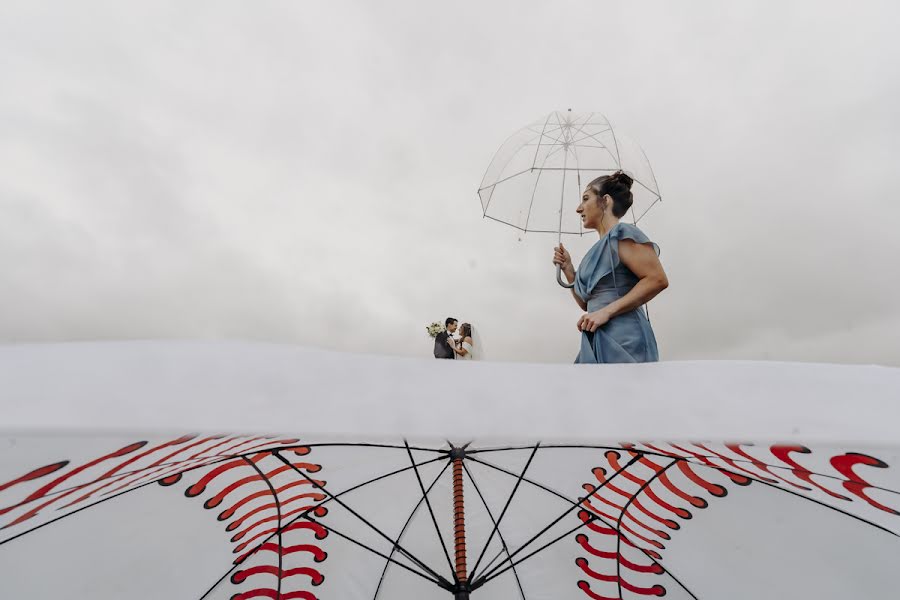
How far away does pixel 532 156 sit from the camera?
2906mm

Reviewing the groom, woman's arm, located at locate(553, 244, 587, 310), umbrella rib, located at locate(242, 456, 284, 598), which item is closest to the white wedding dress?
the groom

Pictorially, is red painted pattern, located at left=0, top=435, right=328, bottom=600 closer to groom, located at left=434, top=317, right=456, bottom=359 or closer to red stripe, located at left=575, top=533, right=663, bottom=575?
red stripe, located at left=575, top=533, right=663, bottom=575

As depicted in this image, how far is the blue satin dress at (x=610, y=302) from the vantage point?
166 centimetres

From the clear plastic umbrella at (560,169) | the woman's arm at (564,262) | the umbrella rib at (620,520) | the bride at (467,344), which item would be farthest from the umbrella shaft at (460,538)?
the bride at (467,344)

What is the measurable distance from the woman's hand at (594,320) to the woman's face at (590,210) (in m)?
0.54

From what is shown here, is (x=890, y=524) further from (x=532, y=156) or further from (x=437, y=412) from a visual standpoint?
(x=532, y=156)

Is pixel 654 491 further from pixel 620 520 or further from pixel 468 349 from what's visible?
pixel 468 349

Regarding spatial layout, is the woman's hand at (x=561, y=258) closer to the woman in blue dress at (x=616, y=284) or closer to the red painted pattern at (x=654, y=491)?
the woman in blue dress at (x=616, y=284)

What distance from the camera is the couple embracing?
516cm

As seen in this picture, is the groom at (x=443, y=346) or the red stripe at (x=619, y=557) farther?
the groom at (x=443, y=346)

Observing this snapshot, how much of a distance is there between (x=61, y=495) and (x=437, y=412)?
67 centimetres

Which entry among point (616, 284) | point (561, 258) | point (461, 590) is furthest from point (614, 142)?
point (461, 590)

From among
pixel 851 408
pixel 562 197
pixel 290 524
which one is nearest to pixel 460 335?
pixel 562 197

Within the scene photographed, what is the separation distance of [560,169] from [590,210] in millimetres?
924
